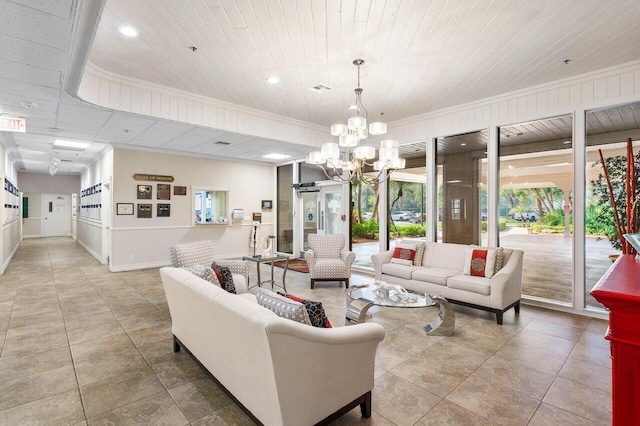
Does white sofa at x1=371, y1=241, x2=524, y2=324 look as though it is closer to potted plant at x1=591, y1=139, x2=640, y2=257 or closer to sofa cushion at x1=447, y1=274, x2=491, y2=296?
sofa cushion at x1=447, y1=274, x2=491, y2=296

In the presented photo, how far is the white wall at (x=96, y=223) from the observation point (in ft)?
24.5

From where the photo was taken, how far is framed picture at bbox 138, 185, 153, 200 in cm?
717

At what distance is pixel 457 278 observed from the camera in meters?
4.25

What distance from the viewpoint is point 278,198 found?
9586 mm

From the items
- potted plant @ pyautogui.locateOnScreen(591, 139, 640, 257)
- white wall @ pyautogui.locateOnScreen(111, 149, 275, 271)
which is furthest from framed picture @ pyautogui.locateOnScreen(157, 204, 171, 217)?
potted plant @ pyautogui.locateOnScreen(591, 139, 640, 257)

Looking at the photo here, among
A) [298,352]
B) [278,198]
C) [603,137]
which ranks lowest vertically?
[298,352]

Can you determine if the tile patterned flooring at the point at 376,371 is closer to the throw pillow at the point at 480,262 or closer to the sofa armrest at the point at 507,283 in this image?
the sofa armrest at the point at 507,283

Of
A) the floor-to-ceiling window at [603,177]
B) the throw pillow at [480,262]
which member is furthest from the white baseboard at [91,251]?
the floor-to-ceiling window at [603,177]

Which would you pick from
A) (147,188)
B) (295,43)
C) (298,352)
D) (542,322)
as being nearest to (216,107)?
(295,43)

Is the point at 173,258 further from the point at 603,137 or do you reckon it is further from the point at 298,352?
the point at 603,137

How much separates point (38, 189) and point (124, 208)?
9634 mm

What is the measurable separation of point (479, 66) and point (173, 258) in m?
4.84

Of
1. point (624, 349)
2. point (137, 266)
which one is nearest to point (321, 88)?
point (624, 349)

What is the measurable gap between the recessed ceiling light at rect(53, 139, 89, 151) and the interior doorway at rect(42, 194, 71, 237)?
8.97m
